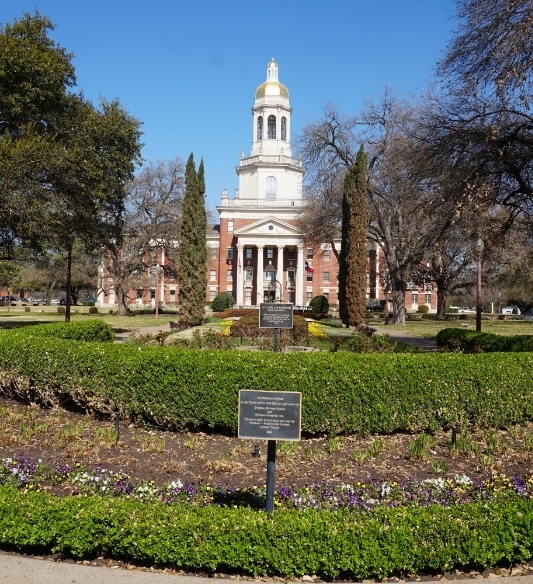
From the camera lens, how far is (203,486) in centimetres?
606

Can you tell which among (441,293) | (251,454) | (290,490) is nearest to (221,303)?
(441,293)

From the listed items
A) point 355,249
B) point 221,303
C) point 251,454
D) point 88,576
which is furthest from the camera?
point 221,303

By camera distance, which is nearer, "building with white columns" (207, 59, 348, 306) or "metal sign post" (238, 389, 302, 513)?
"metal sign post" (238, 389, 302, 513)

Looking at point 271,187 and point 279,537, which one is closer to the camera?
point 279,537

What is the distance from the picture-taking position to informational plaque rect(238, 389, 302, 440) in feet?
16.1

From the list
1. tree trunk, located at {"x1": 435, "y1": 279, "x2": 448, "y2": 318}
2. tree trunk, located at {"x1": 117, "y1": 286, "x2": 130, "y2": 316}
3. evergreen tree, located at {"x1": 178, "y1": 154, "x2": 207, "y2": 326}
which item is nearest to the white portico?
tree trunk, located at {"x1": 435, "y1": 279, "x2": 448, "y2": 318}

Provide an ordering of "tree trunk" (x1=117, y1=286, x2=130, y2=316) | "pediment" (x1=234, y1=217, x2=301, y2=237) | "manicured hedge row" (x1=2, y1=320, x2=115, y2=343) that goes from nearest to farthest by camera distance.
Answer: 1. "manicured hedge row" (x1=2, y1=320, x2=115, y2=343)
2. "tree trunk" (x1=117, y1=286, x2=130, y2=316)
3. "pediment" (x1=234, y1=217, x2=301, y2=237)

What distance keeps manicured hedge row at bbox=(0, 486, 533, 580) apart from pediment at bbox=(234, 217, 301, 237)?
7039cm

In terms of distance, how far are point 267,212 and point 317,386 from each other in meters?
70.4

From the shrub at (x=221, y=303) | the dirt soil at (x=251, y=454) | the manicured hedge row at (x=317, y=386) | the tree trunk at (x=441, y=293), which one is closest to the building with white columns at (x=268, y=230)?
the shrub at (x=221, y=303)

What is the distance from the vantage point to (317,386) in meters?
8.76

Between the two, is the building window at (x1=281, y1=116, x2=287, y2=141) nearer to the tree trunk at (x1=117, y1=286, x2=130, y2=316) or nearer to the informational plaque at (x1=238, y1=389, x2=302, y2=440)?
the tree trunk at (x1=117, y1=286, x2=130, y2=316)

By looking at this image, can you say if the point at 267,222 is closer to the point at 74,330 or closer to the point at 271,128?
the point at 271,128

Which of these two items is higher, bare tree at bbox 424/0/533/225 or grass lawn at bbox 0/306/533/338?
bare tree at bbox 424/0/533/225
